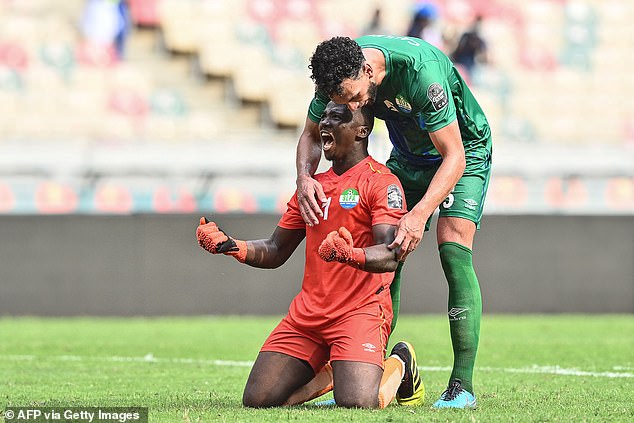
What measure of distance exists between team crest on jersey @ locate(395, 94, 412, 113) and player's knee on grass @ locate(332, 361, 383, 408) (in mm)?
1228

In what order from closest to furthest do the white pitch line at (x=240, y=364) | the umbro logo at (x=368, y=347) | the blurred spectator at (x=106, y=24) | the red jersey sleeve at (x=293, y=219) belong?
the umbro logo at (x=368, y=347) < the red jersey sleeve at (x=293, y=219) < the white pitch line at (x=240, y=364) < the blurred spectator at (x=106, y=24)

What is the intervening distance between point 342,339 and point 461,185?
99 cm

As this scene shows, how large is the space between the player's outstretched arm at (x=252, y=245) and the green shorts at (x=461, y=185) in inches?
24.2

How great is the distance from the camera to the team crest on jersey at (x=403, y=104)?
5.80 m

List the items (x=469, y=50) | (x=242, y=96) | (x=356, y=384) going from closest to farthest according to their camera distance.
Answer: (x=356, y=384), (x=469, y=50), (x=242, y=96)

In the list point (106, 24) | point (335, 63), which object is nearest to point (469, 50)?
point (106, 24)

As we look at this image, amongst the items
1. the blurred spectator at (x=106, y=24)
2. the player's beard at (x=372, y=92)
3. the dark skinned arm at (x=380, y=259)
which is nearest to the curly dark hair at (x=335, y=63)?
the player's beard at (x=372, y=92)

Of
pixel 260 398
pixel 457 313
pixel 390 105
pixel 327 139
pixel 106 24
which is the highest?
pixel 390 105

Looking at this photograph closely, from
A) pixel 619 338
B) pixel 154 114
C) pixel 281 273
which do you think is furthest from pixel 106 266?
pixel 619 338

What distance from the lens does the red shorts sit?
5.84 meters

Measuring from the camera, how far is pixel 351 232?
5914mm

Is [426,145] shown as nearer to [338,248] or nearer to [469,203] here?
[469,203]

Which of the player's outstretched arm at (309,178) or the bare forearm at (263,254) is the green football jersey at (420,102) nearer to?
the player's outstretched arm at (309,178)

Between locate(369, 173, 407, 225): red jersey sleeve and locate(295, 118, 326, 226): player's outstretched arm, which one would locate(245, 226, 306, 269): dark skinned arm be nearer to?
locate(295, 118, 326, 226): player's outstretched arm
